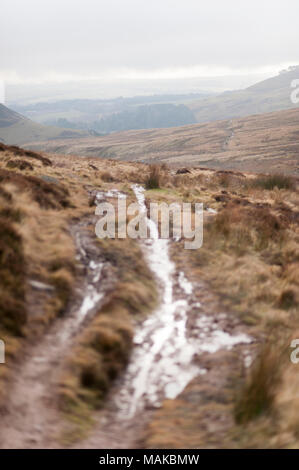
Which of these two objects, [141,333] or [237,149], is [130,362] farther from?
[237,149]

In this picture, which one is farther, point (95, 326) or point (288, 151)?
point (288, 151)

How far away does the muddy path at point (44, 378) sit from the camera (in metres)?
4.05

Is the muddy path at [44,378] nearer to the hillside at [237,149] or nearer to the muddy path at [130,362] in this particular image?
the muddy path at [130,362]

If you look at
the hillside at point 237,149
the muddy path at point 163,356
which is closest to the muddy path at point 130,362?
the muddy path at point 163,356

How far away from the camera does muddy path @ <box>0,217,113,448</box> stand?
13.3 ft

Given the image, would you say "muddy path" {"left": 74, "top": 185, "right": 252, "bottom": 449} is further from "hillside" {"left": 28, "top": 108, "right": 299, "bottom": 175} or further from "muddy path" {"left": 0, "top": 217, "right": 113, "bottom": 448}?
"hillside" {"left": 28, "top": 108, "right": 299, "bottom": 175}

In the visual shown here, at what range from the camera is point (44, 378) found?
4.93m

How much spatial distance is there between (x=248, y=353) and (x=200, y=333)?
1.01m

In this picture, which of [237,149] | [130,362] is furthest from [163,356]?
[237,149]
